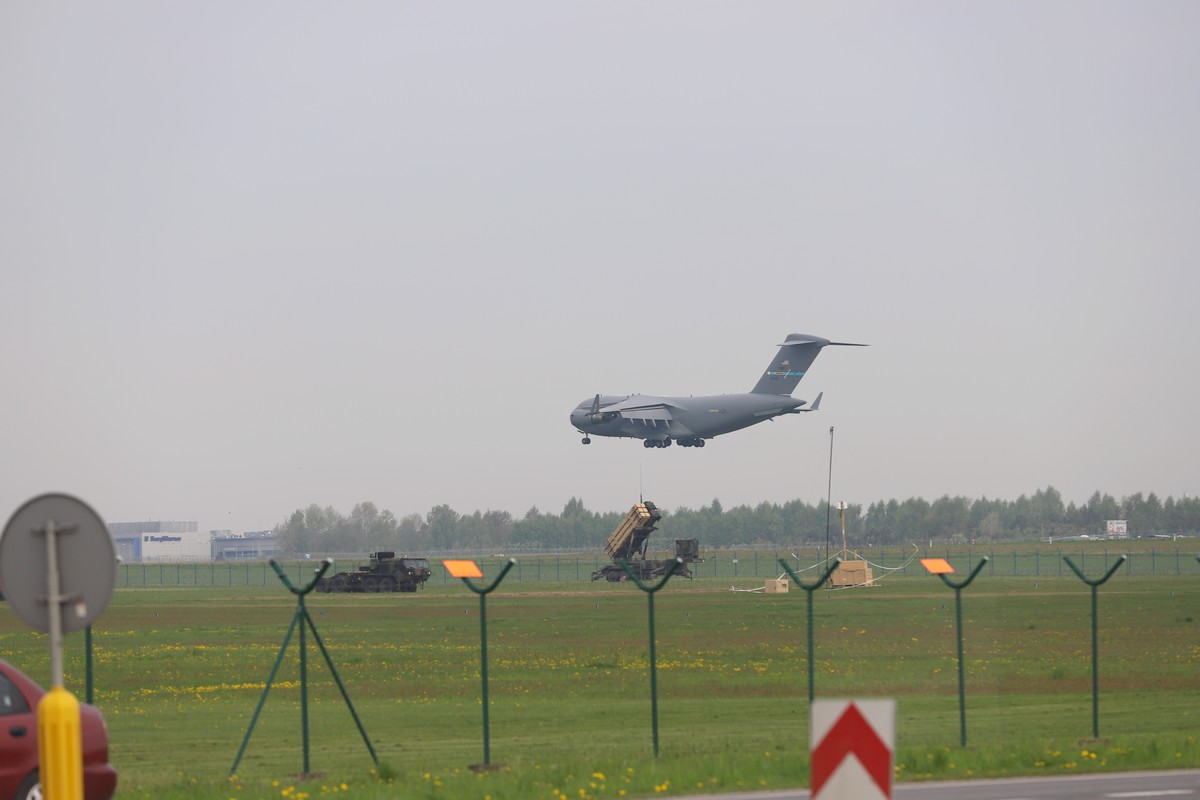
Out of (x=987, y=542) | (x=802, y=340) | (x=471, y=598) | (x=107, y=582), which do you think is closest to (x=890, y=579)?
(x=471, y=598)

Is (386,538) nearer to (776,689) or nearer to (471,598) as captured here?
(471,598)

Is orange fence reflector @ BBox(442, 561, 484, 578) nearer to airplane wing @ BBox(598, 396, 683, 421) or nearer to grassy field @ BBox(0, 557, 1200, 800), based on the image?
grassy field @ BBox(0, 557, 1200, 800)

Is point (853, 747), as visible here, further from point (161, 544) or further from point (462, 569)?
point (161, 544)

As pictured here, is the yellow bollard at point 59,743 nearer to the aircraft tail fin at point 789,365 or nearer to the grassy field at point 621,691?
the grassy field at point 621,691

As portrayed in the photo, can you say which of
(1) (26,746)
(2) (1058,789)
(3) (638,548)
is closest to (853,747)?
(1) (26,746)

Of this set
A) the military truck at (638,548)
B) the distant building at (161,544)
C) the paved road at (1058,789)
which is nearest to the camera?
the paved road at (1058,789)

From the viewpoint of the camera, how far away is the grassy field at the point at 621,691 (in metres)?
17.1

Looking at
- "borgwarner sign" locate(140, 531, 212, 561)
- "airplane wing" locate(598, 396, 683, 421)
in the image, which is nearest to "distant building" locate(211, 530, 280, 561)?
"borgwarner sign" locate(140, 531, 212, 561)

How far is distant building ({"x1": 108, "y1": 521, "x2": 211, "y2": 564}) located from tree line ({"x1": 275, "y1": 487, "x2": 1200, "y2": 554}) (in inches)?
1187

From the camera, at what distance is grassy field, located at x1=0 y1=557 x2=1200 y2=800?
Answer: 17.1 m

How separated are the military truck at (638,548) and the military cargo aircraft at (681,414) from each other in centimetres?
1584

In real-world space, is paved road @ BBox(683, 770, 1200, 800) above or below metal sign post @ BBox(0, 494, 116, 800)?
below

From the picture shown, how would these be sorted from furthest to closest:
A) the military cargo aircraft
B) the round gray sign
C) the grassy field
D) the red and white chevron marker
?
the military cargo aircraft < the grassy field < the round gray sign < the red and white chevron marker

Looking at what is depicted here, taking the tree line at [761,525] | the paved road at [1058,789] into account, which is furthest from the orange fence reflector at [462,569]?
the tree line at [761,525]
